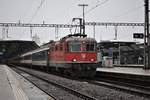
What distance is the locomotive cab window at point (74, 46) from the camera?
27.8 meters

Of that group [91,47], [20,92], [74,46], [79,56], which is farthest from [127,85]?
[74,46]

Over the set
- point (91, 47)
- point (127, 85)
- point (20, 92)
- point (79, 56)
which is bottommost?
point (127, 85)

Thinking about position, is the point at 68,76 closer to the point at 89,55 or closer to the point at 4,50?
the point at 89,55

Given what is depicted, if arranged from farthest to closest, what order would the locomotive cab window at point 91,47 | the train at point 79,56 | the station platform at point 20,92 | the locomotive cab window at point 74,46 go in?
the locomotive cab window at point 91,47 < the locomotive cab window at point 74,46 < the train at point 79,56 < the station platform at point 20,92

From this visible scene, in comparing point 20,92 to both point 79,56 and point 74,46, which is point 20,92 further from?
point 74,46

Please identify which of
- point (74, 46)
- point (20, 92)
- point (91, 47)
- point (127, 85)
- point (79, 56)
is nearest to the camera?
point (20, 92)

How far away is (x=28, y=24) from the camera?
2571 inches

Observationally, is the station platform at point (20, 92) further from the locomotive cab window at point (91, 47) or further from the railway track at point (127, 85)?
the locomotive cab window at point (91, 47)

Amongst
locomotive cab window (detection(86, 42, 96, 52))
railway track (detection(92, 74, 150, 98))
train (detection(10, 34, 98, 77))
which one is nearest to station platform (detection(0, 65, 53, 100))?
railway track (detection(92, 74, 150, 98))

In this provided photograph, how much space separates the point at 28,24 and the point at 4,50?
51.5 m

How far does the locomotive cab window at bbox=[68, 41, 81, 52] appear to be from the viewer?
1096 inches

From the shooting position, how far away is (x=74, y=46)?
2800 centimetres

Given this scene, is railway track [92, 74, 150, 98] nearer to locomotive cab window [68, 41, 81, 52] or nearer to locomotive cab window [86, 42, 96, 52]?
A: locomotive cab window [86, 42, 96, 52]

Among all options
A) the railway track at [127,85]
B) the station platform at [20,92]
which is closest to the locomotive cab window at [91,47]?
the railway track at [127,85]
